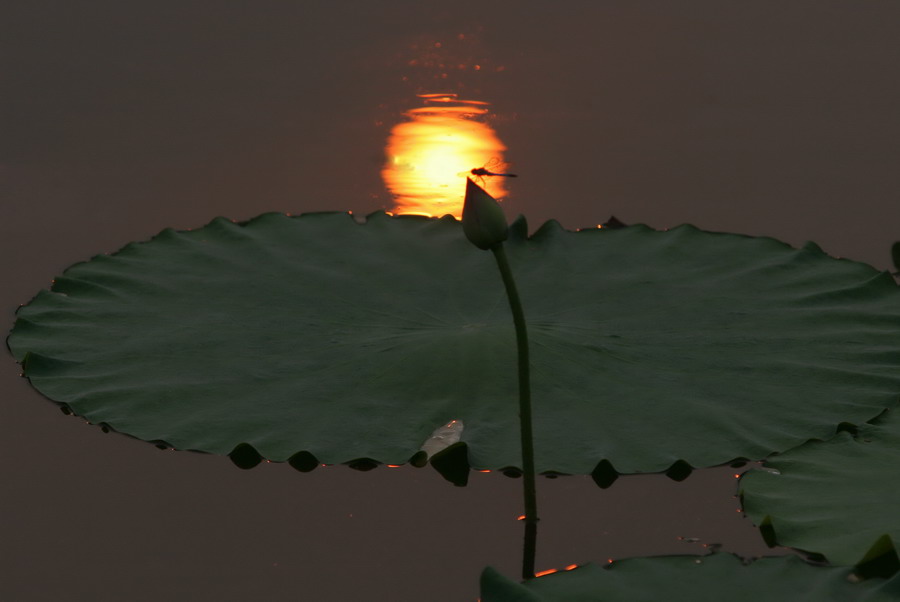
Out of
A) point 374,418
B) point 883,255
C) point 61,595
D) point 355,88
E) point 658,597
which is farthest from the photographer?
point 355,88

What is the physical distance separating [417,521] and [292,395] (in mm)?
323

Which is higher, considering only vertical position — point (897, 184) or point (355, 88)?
point (355, 88)

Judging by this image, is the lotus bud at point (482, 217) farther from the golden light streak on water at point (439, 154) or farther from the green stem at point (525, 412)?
the golden light streak on water at point (439, 154)

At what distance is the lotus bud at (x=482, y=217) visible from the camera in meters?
1.38

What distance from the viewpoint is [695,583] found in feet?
4.05

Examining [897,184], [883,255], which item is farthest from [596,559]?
[897,184]

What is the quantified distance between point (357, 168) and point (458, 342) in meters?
1.05

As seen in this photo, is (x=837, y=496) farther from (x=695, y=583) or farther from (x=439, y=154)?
(x=439, y=154)

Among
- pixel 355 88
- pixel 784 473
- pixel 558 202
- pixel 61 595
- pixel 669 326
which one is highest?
pixel 355 88

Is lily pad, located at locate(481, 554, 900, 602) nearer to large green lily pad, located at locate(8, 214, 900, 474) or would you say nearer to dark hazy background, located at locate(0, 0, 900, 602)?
dark hazy background, located at locate(0, 0, 900, 602)

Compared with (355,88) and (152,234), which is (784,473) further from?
(355,88)

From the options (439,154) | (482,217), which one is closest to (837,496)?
(482,217)

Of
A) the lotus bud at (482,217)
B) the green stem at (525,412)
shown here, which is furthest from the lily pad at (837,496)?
the lotus bud at (482,217)

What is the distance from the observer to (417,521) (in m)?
1.58
